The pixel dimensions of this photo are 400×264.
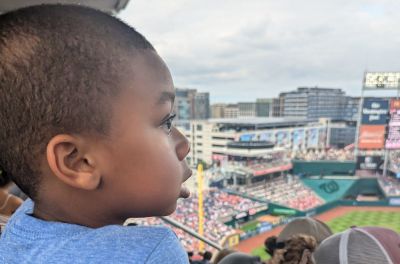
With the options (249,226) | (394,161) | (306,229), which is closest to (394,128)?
(394,161)

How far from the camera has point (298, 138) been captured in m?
16.8

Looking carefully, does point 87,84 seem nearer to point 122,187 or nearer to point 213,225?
point 122,187

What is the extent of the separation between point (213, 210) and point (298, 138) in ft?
28.6

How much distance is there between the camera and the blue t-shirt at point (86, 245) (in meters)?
0.23

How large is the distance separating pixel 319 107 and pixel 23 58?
2528cm

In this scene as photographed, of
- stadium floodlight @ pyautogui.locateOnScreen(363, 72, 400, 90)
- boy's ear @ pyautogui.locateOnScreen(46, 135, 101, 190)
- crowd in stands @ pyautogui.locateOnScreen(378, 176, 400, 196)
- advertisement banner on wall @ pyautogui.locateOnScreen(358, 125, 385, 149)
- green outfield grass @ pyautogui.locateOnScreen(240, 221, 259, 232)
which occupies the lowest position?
green outfield grass @ pyautogui.locateOnScreen(240, 221, 259, 232)

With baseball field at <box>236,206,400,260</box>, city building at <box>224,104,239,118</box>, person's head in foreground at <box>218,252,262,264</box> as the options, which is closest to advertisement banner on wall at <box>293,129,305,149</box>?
baseball field at <box>236,206,400,260</box>

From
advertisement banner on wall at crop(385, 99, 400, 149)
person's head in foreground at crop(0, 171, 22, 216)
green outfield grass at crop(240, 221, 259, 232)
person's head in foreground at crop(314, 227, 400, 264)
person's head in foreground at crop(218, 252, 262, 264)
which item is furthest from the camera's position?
advertisement banner on wall at crop(385, 99, 400, 149)

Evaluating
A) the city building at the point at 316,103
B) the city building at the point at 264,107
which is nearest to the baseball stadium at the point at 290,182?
the city building at the point at 316,103

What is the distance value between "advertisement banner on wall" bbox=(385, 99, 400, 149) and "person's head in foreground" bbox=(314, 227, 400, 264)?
12702 millimetres

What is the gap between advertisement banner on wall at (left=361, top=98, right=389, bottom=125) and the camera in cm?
1187

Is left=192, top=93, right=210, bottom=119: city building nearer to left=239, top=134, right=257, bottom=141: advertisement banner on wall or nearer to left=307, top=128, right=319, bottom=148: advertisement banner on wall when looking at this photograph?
left=307, top=128, right=319, bottom=148: advertisement banner on wall

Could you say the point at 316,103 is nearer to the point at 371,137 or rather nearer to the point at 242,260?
the point at 371,137

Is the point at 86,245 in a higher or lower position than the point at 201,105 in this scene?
lower
